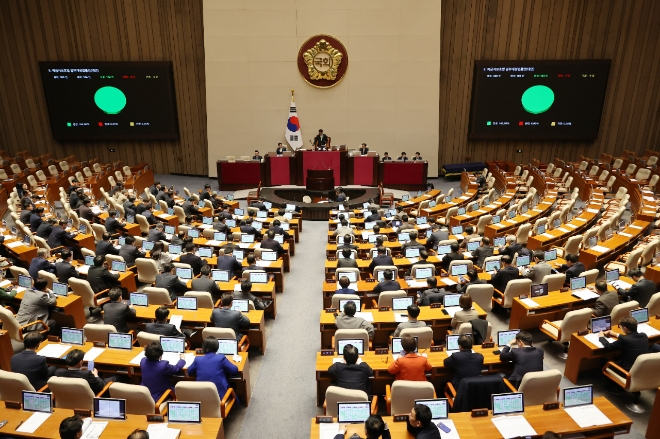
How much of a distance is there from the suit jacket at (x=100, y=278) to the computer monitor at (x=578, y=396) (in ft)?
23.9

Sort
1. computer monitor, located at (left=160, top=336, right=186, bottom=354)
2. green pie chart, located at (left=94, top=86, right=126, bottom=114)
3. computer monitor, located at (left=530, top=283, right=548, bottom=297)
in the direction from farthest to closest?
green pie chart, located at (left=94, top=86, right=126, bottom=114) → computer monitor, located at (left=530, top=283, right=548, bottom=297) → computer monitor, located at (left=160, top=336, right=186, bottom=354)

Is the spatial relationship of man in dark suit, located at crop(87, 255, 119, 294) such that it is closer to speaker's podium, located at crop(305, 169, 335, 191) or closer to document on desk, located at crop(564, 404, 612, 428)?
document on desk, located at crop(564, 404, 612, 428)

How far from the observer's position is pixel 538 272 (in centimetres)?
843

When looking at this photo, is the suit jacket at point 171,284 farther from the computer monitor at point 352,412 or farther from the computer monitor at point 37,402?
Result: the computer monitor at point 352,412

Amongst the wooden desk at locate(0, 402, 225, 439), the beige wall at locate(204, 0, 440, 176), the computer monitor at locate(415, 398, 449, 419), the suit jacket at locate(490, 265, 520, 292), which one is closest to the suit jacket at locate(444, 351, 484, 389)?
the computer monitor at locate(415, 398, 449, 419)

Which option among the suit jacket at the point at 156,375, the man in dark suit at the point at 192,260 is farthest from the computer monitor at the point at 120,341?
the man in dark suit at the point at 192,260

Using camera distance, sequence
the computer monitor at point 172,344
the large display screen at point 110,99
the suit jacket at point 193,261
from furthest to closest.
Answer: the large display screen at point 110,99
the suit jacket at point 193,261
the computer monitor at point 172,344

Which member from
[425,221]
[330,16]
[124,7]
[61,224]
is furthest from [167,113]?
[425,221]

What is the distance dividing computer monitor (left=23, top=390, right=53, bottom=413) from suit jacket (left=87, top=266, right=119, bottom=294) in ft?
12.3

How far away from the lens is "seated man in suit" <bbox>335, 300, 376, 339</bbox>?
6465 millimetres

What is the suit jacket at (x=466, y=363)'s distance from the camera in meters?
5.52

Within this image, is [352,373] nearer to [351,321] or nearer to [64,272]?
[351,321]

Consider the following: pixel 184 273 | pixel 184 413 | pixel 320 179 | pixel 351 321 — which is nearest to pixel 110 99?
pixel 320 179

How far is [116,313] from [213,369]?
7.59 ft
